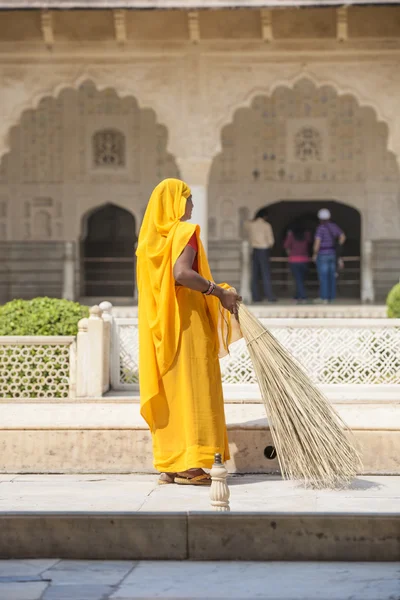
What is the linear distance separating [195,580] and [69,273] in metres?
12.3

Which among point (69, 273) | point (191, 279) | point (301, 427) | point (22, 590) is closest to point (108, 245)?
point (69, 273)

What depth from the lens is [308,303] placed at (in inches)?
589

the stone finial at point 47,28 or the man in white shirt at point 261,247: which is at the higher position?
the stone finial at point 47,28

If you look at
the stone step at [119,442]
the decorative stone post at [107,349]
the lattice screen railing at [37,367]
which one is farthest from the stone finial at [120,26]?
the stone step at [119,442]

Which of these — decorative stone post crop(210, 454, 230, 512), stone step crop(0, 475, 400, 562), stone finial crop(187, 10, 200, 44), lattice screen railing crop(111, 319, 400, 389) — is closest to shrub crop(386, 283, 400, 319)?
lattice screen railing crop(111, 319, 400, 389)

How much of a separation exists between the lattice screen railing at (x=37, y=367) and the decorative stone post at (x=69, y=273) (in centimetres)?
823

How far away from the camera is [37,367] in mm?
7551

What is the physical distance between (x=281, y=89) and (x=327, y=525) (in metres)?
12.4

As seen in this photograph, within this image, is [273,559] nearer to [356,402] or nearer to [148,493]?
[148,493]

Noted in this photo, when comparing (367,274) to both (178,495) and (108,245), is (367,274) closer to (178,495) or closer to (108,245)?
(108,245)

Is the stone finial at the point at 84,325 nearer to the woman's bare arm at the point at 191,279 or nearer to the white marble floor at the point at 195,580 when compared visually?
the woman's bare arm at the point at 191,279

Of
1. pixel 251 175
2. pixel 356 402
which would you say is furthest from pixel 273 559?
pixel 251 175

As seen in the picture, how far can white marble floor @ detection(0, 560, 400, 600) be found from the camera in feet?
12.3

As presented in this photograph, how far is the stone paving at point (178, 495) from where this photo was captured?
17.0 ft
